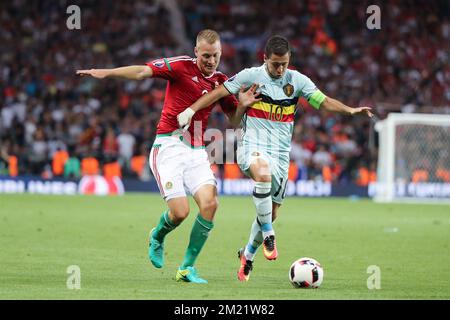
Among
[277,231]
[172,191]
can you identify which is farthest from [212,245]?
[172,191]

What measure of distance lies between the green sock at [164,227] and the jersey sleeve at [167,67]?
141cm

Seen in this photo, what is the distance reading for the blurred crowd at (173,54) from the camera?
27.2 meters

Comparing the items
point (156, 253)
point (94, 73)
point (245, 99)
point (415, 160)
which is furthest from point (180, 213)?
point (415, 160)

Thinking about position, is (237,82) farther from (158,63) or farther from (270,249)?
(270,249)

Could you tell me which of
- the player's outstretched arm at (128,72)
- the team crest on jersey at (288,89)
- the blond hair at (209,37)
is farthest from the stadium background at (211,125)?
the blond hair at (209,37)

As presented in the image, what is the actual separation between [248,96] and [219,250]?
392cm

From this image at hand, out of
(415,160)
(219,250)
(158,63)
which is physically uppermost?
(158,63)

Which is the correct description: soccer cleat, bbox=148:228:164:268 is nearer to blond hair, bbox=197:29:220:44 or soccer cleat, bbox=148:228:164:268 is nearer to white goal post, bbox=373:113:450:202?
blond hair, bbox=197:29:220:44

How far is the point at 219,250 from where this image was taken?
13305 mm

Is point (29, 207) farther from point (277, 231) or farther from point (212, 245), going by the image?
point (212, 245)

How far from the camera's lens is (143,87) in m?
30.1

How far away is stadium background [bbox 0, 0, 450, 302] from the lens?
13578 millimetres

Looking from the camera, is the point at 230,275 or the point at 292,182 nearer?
the point at 230,275

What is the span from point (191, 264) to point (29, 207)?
11.5 meters
